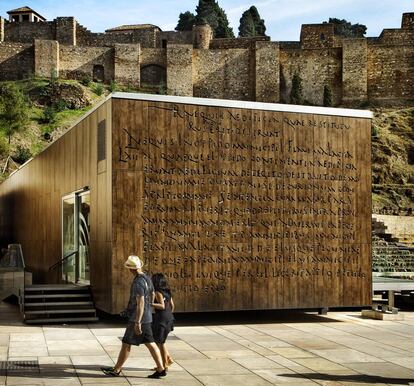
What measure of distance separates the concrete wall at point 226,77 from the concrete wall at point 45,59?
11.9 m

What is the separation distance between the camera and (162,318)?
8.98m

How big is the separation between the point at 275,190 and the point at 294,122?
134 centimetres

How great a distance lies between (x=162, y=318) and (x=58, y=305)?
5188 mm

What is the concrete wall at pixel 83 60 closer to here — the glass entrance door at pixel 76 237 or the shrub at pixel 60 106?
the shrub at pixel 60 106

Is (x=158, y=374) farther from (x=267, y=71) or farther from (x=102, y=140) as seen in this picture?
(x=267, y=71)

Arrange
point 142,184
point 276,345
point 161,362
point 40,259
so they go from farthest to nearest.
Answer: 1. point 40,259
2. point 142,184
3. point 276,345
4. point 161,362

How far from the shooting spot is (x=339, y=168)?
575 inches

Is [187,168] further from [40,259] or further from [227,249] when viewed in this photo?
[40,259]

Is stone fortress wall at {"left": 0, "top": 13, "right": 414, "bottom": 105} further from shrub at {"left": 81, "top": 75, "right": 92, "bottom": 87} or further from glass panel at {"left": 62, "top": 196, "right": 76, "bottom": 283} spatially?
glass panel at {"left": 62, "top": 196, "right": 76, "bottom": 283}

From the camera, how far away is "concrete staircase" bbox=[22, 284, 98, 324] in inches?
527

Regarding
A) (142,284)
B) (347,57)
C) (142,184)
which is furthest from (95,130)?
(347,57)

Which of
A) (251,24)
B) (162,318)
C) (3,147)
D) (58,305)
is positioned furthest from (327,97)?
(162,318)

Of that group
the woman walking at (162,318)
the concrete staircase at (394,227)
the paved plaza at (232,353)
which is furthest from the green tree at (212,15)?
the woman walking at (162,318)

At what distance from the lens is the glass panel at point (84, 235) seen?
583 inches
